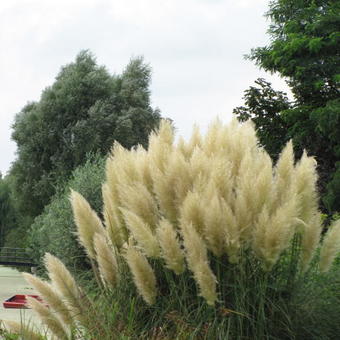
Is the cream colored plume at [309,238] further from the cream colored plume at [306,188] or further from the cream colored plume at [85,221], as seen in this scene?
the cream colored plume at [85,221]

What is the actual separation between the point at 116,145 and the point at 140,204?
874 mm

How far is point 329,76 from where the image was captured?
69.8ft

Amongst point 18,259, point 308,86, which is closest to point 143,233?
point 308,86

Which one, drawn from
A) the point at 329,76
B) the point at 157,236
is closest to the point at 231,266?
the point at 157,236

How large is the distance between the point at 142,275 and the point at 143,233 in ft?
0.95

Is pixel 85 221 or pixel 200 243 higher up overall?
pixel 85 221

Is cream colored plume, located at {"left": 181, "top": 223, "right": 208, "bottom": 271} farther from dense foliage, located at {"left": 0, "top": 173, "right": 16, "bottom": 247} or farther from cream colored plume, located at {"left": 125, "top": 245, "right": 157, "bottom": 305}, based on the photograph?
dense foliage, located at {"left": 0, "top": 173, "right": 16, "bottom": 247}

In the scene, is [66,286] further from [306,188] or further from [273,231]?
[306,188]

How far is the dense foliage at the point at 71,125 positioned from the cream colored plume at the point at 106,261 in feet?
81.6

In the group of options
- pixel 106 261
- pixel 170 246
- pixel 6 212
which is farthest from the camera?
pixel 6 212

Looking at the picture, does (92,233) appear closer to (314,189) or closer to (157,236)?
(157,236)

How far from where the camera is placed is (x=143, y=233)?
389 centimetres

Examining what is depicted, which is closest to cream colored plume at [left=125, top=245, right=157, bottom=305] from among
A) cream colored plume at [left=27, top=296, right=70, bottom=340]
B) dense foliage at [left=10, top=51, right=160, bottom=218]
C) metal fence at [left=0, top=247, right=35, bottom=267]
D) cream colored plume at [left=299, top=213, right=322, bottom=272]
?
cream colored plume at [left=27, top=296, right=70, bottom=340]

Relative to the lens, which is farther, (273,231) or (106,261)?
(106,261)
